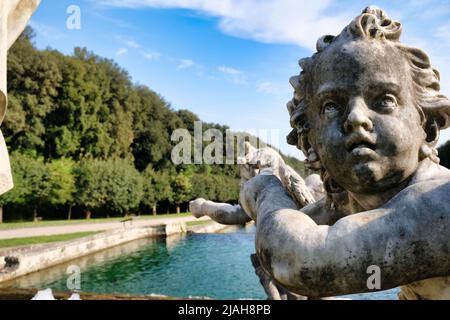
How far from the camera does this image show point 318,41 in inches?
59.9

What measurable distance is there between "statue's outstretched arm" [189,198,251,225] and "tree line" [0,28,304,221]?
74.7ft

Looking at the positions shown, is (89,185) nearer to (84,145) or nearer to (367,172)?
(84,145)

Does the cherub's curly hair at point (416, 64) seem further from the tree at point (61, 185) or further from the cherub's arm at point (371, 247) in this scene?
the tree at point (61, 185)

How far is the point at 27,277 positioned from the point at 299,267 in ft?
46.7

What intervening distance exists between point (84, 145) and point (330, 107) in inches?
1592

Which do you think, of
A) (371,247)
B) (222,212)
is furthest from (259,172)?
(371,247)

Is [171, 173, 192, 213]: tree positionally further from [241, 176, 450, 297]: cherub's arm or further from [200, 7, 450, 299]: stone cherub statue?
[241, 176, 450, 297]: cherub's arm

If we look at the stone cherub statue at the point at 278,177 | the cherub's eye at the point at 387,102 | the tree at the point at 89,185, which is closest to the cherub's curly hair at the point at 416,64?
the cherub's eye at the point at 387,102

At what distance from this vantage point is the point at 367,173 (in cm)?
135

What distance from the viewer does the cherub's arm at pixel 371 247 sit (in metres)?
1.15

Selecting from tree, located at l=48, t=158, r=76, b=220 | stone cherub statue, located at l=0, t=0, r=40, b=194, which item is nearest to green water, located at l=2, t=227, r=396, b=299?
stone cherub statue, located at l=0, t=0, r=40, b=194

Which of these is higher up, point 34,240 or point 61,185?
point 61,185

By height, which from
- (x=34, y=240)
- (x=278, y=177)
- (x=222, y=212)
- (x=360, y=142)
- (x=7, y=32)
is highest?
(x=7, y=32)
